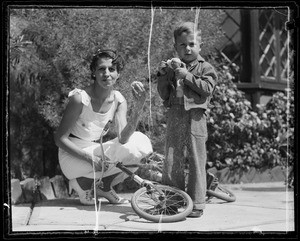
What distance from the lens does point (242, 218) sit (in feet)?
9.64

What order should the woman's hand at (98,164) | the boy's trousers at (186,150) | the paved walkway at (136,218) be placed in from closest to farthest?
1. the paved walkway at (136,218)
2. the boy's trousers at (186,150)
3. the woman's hand at (98,164)

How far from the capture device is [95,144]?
3234 mm

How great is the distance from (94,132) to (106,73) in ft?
1.20

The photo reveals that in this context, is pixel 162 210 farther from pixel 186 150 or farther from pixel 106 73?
pixel 106 73

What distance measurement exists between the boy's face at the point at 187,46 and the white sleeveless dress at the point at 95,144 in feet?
1.69

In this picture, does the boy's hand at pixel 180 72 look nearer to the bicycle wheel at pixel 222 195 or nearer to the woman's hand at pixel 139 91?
the woman's hand at pixel 139 91

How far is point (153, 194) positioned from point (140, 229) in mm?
341

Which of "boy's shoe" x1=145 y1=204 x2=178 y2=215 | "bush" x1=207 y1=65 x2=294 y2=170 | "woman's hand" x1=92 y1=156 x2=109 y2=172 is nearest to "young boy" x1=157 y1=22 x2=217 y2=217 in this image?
"boy's shoe" x1=145 y1=204 x2=178 y2=215

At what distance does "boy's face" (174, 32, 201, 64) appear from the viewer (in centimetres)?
290

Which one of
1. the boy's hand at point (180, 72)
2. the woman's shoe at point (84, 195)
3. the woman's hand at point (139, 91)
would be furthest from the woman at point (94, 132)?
the boy's hand at point (180, 72)

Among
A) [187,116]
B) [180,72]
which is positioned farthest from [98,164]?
[180,72]

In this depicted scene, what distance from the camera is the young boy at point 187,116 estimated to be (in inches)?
115

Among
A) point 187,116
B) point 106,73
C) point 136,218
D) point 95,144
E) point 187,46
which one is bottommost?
point 136,218

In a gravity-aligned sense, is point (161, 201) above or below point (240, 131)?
below
